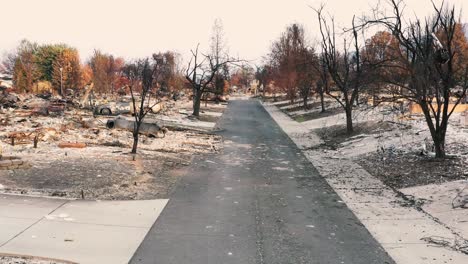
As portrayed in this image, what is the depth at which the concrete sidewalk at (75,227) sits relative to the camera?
702cm

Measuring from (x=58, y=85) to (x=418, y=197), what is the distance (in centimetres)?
5722

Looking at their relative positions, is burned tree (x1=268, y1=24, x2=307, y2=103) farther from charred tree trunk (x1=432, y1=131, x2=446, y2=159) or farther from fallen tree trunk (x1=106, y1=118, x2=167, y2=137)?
charred tree trunk (x1=432, y1=131, x2=446, y2=159)

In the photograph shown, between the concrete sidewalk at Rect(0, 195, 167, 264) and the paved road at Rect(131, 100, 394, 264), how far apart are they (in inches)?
15.0

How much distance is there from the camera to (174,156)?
16.8 m

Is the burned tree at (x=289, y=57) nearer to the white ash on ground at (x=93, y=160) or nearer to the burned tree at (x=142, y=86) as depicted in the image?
the burned tree at (x=142, y=86)

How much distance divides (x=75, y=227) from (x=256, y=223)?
12.0 feet

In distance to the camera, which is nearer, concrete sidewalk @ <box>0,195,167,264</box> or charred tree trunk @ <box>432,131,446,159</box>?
concrete sidewalk @ <box>0,195,167,264</box>

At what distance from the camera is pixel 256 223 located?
9031mm

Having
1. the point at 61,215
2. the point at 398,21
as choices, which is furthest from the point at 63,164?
the point at 398,21

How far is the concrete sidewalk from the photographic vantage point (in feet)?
23.0

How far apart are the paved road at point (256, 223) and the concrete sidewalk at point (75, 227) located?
0.38 m

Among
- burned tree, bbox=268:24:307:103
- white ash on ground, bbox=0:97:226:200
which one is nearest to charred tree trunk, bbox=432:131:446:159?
white ash on ground, bbox=0:97:226:200

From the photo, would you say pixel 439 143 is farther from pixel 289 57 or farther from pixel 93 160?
pixel 289 57

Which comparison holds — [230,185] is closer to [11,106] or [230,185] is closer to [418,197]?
Result: [418,197]
